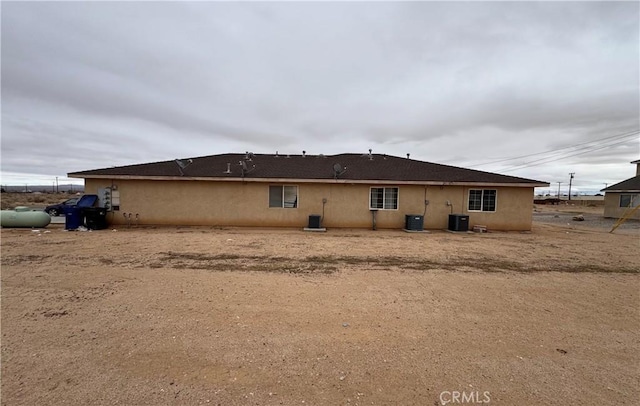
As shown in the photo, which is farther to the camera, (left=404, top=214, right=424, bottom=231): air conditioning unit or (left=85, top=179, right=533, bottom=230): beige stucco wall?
(left=85, top=179, right=533, bottom=230): beige stucco wall

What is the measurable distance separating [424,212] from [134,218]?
1411 cm

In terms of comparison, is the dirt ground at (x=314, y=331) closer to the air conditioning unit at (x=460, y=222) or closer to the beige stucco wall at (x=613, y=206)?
the air conditioning unit at (x=460, y=222)

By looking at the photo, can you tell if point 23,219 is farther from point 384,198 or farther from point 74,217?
point 384,198

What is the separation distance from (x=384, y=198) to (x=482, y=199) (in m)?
4.88

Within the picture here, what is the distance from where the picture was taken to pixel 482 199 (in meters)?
14.3

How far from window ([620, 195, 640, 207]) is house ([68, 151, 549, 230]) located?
46.3ft

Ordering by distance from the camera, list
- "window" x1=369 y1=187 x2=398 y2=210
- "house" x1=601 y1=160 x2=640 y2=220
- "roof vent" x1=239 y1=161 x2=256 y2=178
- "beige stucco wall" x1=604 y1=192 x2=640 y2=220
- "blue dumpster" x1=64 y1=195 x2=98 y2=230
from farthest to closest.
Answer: "beige stucco wall" x1=604 y1=192 x2=640 y2=220, "house" x1=601 y1=160 x2=640 y2=220, "window" x1=369 y1=187 x2=398 y2=210, "roof vent" x1=239 y1=161 x2=256 y2=178, "blue dumpster" x1=64 y1=195 x2=98 y2=230

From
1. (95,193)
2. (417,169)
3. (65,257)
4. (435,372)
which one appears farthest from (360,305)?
(95,193)

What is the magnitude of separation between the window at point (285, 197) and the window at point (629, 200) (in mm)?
25564

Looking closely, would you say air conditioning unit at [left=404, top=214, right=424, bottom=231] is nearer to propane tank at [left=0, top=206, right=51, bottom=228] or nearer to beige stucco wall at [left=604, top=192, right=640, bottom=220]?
propane tank at [left=0, top=206, right=51, bottom=228]

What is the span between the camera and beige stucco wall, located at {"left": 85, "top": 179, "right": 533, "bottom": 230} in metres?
13.9

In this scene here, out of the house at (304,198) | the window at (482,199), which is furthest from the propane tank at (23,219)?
the window at (482,199)

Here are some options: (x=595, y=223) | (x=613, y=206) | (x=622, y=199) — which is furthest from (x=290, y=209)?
(x=613, y=206)

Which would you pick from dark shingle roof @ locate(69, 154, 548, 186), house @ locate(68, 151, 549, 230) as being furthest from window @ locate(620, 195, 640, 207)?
house @ locate(68, 151, 549, 230)
